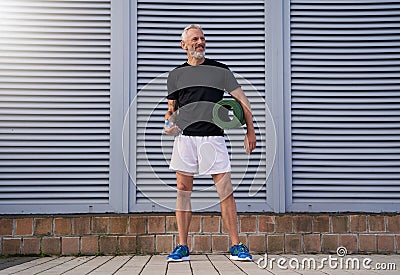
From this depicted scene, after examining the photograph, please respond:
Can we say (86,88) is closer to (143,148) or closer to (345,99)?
(143,148)

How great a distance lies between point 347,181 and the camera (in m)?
4.34

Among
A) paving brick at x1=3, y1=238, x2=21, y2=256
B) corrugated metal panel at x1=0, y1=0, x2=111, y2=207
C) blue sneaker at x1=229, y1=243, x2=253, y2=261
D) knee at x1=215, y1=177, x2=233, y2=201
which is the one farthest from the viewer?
corrugated metal panel at x1=0, y1=0, x2=111, y2=207

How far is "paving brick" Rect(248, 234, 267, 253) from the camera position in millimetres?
4082

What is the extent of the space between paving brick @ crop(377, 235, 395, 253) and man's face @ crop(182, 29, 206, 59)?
1734 mm

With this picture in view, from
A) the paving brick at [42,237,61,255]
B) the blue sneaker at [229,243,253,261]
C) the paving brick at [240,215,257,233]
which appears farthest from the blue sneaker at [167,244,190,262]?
the paving brick at [42,237,61,255]

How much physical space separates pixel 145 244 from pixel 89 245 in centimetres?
36

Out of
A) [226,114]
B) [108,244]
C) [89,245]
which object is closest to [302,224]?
[226,114]

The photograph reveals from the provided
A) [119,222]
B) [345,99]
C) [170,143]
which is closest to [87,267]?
[119,222]

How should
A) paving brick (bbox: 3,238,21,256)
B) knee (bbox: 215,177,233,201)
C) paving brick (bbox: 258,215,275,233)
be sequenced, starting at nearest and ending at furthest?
1. knee (bbox: 215,177,233,201)
2. paving brick (bbox: 3,238,21,256)
3. paving brick (bbox: 258,215,275,233)

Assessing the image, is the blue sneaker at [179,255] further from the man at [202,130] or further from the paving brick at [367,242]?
the paving brick at [367,242]

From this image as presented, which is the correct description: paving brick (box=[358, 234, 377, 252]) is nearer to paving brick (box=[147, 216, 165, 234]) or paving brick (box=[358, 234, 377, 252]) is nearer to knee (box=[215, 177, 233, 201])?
knee (box=[215, 177, 233, 201])

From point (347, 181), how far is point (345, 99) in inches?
22.9

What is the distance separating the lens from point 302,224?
4094mm

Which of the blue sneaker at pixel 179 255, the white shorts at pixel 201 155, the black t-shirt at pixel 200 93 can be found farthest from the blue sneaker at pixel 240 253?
the black t-shirt at pixel 200 93
